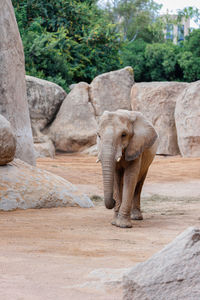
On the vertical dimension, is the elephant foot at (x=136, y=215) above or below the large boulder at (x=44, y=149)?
above

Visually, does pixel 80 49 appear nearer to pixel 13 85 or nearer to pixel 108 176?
pixel 13 85

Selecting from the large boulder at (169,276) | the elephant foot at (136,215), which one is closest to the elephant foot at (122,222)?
the elephant foot at (136,215)

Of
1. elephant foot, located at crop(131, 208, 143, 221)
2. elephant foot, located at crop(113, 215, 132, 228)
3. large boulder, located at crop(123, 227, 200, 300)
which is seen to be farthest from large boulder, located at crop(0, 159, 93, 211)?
large boulder, located at crop(123, 227, 200, 300)

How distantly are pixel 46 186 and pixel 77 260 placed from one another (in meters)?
3.51

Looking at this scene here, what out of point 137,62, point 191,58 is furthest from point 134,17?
point 191,58

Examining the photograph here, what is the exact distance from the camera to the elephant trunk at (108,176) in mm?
5316

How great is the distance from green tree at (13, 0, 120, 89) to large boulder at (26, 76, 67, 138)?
203 cm

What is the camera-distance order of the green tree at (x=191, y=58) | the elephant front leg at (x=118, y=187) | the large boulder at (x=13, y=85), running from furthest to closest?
the green tree at (x=191, y=58) → the large boulder at (x=13, y=85) → the elephant front leg at (x=118, y=187)

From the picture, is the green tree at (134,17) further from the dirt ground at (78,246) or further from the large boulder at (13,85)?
the dirt ground at (78,246)

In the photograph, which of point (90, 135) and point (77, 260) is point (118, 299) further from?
point (90, 135)

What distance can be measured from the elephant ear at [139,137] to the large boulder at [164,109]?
10.8 m

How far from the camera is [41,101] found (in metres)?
17.9

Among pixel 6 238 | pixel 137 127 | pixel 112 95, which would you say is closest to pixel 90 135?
pixel 112 95

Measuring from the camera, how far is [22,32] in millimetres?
20547
